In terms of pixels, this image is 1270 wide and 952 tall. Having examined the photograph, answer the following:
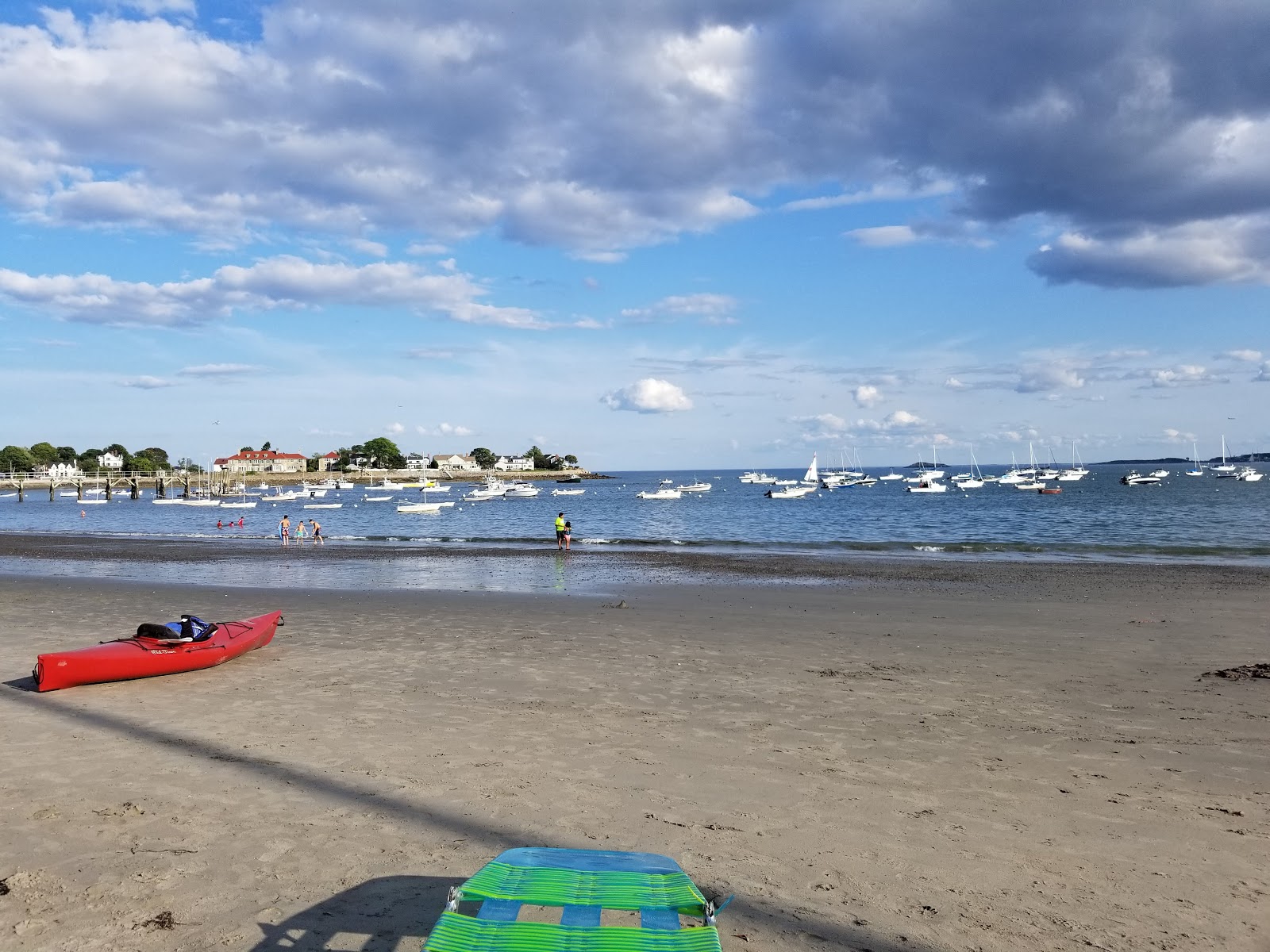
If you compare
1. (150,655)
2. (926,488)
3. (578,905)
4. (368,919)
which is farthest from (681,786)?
(926,488)

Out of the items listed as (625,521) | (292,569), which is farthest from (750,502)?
(292,569)

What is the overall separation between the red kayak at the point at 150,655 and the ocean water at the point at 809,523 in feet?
90.0

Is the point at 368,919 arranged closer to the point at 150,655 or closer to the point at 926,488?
the point at 150,655

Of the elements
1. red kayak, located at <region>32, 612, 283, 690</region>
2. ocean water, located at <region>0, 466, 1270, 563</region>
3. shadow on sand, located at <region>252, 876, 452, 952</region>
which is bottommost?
ocean water, located at <region>0, 466, 1270, 563</region>

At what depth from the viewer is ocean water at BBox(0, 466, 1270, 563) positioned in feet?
130

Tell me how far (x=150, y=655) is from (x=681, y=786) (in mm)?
8193

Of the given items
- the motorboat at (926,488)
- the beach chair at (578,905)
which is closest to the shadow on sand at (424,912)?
the beach chair at (578,905)

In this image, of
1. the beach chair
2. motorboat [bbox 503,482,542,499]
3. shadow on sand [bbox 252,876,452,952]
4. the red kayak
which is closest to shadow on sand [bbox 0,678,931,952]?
shadow on sand [bbox 252,876,452,952]

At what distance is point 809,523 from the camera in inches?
2371

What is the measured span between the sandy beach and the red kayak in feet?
0.86

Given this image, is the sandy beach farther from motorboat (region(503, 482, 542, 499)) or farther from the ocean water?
motorboat (region(503, 482, 542, 499))

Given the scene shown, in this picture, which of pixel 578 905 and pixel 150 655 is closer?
pixel 578 905

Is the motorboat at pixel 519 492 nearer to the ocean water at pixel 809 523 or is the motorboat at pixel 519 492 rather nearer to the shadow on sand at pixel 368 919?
the ocean water at pixel 809 523

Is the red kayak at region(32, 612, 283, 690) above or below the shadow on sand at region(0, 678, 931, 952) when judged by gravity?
above
